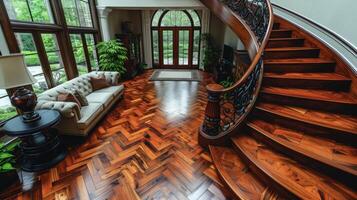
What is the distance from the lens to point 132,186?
1934 mm

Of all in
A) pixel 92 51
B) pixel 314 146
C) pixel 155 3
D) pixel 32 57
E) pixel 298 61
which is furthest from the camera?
pixel 92 51

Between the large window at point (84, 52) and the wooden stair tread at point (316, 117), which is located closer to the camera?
the wooden stair tread at point (316, 117)

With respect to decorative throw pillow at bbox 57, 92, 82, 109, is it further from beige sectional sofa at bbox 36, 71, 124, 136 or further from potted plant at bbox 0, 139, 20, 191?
potted plant at bbox 0, 139, 20, 191

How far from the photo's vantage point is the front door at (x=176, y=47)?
7449 mm

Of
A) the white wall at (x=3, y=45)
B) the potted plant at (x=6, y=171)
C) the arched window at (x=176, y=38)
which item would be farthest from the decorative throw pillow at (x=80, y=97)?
the arched window at (x=176, y=38)

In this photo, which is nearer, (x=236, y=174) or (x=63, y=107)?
(x=236, y=174)

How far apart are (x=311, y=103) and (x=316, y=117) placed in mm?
227

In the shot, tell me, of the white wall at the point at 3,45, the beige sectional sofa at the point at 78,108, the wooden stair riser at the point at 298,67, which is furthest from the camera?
the beige sectional sofa at the point at 78,108

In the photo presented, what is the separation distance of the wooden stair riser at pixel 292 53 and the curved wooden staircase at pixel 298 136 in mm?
13

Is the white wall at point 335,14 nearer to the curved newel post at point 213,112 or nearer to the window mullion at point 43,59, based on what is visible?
the curved newel post at point 213,112

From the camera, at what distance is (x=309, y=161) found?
1.56 meters

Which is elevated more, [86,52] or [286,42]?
[286,42]

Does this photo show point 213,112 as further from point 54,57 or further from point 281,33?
point 54,57

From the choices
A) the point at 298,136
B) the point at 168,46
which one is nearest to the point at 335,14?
the point at 298,136
